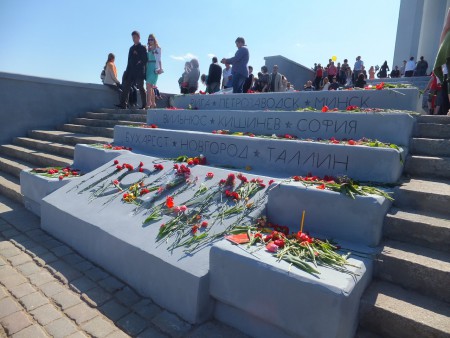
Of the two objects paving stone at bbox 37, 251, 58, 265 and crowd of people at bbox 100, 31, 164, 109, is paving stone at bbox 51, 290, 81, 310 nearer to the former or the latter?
paving stone at bbox 37, 251, 58, 265

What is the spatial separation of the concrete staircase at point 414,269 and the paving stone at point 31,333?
2.42 m

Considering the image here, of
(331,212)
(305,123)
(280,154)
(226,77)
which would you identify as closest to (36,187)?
(280,154)

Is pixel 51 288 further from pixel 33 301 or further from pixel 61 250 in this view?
pixel 61 250

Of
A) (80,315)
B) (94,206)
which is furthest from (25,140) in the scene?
(80,315)

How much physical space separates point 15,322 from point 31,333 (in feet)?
0.74

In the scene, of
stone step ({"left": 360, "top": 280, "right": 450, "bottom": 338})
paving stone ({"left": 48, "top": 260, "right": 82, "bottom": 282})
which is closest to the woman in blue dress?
paving stone ({"left": 48, "top": 260, "right": 82, "bottom": 282})

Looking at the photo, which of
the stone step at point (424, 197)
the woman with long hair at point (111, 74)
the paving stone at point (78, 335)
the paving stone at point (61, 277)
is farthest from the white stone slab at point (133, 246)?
the woman with long hair at point (111, 74)

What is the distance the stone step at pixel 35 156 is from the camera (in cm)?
598

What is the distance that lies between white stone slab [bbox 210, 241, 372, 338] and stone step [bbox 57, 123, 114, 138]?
220 inches

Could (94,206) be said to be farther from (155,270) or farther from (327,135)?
(327,135)

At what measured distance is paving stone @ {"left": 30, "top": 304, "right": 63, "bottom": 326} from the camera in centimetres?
247

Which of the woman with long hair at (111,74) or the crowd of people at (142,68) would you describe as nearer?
the crowd of people at (142,68)

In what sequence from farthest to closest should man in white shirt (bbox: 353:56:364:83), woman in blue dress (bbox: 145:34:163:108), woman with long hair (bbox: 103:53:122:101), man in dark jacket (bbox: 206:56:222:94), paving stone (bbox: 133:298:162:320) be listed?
1. man in white shirt (bbox: 353:56:364:83)
2. man in dark jacket (bbox: 206:56:222:94)
3. woman with long hair (bbox: 103:53:122:101)
4. woman in blue dress (bbox: 145:34:163:108)
5. paving stone (bbox: 133:298:162:320)

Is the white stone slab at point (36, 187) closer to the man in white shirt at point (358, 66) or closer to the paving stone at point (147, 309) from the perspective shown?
the paving stone at point (147, 309)
